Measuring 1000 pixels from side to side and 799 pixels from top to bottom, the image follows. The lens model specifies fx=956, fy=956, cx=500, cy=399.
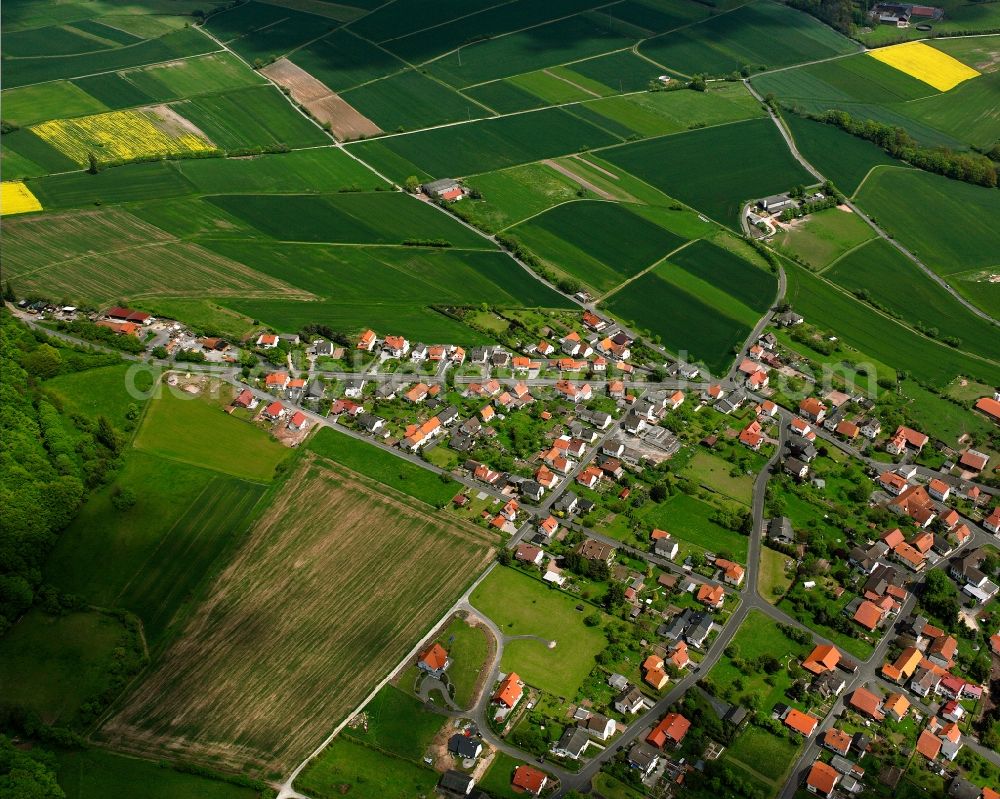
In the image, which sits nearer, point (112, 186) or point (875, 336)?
point (875, 336)

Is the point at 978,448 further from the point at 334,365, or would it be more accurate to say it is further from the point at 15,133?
the point at 15,133

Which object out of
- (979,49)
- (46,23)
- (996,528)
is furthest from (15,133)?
(979,49)

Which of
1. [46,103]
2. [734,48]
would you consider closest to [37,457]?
[46,103]

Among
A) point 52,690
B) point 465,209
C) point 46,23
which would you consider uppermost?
point 46,23

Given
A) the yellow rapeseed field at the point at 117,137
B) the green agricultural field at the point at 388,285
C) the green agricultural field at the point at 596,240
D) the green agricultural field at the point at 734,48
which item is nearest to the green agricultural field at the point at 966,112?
Result: the green agricultural field at the point at 734,48

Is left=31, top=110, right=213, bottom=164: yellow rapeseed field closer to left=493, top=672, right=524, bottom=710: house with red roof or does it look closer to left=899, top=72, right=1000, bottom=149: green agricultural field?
left=493, top=672, right=524, bottom=710: house with red roof

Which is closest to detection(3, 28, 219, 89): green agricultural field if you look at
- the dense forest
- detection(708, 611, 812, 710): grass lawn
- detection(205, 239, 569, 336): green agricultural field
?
detection(205, 239, 569, 336): green agricultural field

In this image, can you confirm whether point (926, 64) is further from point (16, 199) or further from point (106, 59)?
point (16, 199)
